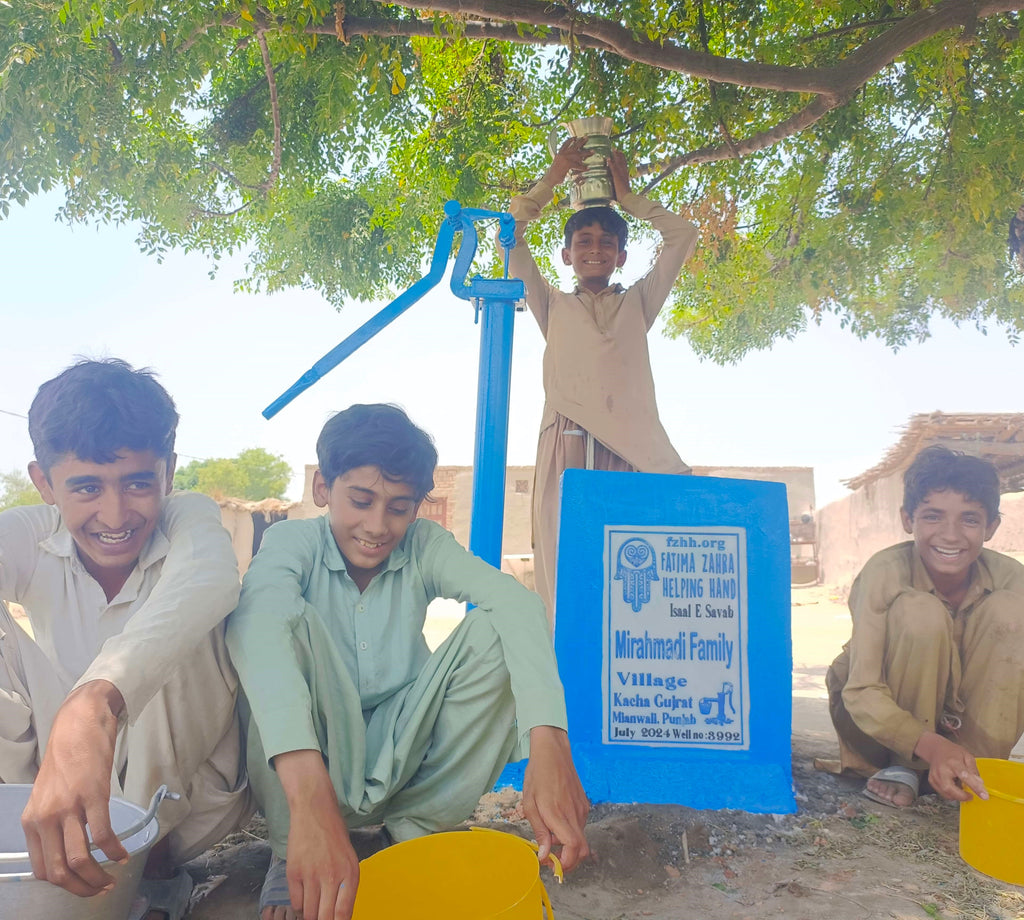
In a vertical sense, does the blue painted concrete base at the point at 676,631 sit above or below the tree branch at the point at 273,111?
below

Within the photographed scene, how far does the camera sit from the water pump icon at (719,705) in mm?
2266

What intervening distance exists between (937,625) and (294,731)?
1854mm

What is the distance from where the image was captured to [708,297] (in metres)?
6.70

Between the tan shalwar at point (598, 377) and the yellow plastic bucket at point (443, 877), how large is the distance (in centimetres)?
154

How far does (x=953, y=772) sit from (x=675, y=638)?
0.78 m

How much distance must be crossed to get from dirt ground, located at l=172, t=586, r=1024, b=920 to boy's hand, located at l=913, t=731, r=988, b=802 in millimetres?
138

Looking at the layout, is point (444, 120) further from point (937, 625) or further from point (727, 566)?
point (937, 625)

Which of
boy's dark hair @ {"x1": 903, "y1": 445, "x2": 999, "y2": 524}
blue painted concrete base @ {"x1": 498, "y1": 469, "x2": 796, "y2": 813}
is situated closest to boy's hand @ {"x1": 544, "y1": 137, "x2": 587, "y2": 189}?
blue painted concrete base @ {"x1": 498, "y1": 469, "x2": 796, "y2": 813}

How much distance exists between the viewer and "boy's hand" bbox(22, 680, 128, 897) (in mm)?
996

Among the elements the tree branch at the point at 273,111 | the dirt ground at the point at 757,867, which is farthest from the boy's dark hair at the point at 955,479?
the tree branch at the point at 273,111

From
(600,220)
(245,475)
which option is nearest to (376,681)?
(600,220)

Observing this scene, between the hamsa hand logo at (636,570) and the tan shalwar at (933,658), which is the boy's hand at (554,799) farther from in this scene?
the tan shalwar at (933,658)

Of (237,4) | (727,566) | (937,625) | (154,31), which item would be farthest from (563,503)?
(154,31)

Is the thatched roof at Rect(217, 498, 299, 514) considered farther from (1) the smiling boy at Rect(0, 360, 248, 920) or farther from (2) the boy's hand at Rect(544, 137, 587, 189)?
(1) the smiling boy at Rect(0, 360, 248, 920)
